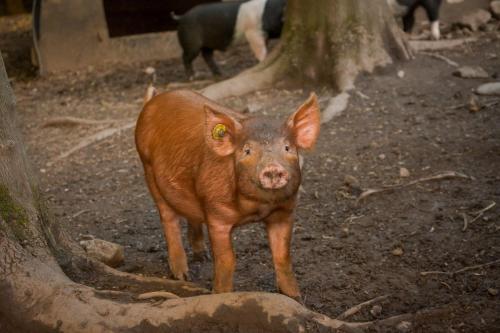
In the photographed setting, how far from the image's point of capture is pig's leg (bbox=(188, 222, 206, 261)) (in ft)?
15.0

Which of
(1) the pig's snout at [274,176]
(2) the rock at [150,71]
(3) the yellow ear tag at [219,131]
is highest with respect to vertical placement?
(3) the yellow ear tag at [219,131]

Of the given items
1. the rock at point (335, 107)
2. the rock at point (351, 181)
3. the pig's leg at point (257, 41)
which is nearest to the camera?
the rock at point (351, 181)

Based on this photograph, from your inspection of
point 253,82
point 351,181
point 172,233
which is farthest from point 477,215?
point 253,82

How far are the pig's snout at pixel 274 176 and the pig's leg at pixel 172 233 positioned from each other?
1.27 meters

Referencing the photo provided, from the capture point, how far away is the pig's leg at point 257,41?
1092cm

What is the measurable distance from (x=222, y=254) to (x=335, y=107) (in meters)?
3.79

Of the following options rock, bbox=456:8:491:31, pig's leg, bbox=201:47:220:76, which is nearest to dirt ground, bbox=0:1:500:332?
rock, bbox=456:8:491:31

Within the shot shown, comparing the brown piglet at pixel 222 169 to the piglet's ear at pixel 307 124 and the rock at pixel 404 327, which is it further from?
the rock at pixel 404 327

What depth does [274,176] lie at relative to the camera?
3.04 meters

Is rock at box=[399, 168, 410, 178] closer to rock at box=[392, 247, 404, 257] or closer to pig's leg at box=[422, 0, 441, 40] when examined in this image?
rock at box=[392, 247, 404, 257]

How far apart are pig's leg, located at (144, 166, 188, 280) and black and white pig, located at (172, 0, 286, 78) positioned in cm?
666

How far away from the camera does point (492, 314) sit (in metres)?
3.32

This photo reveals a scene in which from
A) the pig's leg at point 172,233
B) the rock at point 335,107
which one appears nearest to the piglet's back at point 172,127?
the pig's leg at point 172,233

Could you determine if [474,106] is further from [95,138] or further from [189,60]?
[189,60]
